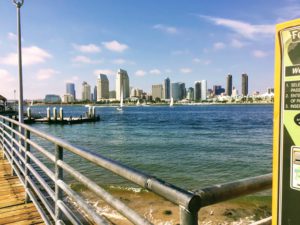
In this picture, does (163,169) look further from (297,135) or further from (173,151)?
(297,135)

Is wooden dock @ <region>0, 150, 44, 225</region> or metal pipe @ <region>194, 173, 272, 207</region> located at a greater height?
metal pipe @ <region>194, 173, 272, 207</region>

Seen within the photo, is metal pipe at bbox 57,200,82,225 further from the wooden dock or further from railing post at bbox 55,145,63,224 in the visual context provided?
the wooden dock

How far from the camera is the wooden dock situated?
14.6 feet

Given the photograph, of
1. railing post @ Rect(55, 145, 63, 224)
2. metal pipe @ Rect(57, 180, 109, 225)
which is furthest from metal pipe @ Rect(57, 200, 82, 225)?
metal pipe @ Rect(57, 180, 109, 225)

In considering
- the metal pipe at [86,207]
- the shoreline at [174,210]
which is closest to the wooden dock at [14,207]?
the metal pipe at [86,207]

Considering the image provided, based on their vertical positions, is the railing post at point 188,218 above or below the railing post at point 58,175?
above

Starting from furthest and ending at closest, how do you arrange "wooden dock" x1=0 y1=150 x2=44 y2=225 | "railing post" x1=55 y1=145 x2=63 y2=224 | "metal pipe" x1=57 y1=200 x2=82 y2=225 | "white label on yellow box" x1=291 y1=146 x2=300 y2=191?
1. "wooden dock" x1=0 y1=150 x2=44 y2=225
2. "railing post" x1=55 y1=145 x2=63 y2=224
3. "metal pipe" x1=57 y1=200 x2=82 y2=225
4. "white label on yellow box" x1=291 y1=146 x2=300 y2=191

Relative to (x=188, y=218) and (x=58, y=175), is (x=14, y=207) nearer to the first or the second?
(x=58, y=175)

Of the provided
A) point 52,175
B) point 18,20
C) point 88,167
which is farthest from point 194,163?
point 52,175

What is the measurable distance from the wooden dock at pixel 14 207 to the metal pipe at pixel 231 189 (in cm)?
375

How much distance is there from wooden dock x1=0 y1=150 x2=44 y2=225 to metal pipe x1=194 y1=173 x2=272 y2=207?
12.3 feet

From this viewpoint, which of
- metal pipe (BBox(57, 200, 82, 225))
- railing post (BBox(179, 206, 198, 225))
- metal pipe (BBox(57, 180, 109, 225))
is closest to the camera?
railing post (BBox(179, 206, 198, 225))

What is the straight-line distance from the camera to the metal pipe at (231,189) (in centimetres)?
127

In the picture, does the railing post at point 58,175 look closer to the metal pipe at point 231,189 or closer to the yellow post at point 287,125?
the metal pipe at point 231,189
